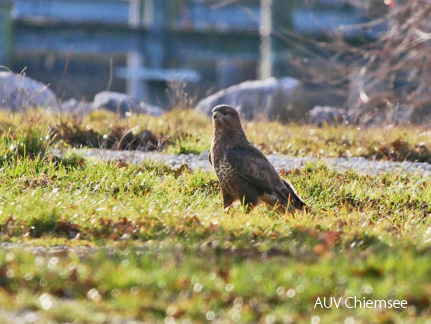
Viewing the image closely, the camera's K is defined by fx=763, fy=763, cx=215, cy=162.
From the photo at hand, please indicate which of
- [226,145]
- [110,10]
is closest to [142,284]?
[226,145]

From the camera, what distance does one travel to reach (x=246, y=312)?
Result: 336 centimetres

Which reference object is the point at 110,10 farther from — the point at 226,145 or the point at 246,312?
the point at 246,312

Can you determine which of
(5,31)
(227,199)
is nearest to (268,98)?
(5,31)

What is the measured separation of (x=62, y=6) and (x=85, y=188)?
9.12 m

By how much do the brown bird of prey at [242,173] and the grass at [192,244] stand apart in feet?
0.44

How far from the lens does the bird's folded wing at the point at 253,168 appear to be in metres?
5.70

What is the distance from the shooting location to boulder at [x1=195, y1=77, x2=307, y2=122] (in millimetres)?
12023

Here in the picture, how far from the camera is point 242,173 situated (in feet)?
18.7

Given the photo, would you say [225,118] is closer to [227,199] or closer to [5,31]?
[227,199]

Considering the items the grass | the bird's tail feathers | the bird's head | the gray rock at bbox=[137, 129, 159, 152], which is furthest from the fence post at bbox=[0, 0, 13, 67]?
the bird's tail feathers

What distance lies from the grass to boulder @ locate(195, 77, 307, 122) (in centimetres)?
478

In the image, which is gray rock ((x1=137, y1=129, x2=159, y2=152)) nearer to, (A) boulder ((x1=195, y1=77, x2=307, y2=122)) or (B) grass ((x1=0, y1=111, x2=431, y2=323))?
(B) grass ((x1=0, y1=111, x2=431, y2=323))

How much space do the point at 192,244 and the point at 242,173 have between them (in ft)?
4.02

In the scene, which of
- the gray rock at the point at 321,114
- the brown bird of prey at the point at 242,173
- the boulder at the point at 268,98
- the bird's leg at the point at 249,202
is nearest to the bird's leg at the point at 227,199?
the brown bird of prey at the point at 242,173
